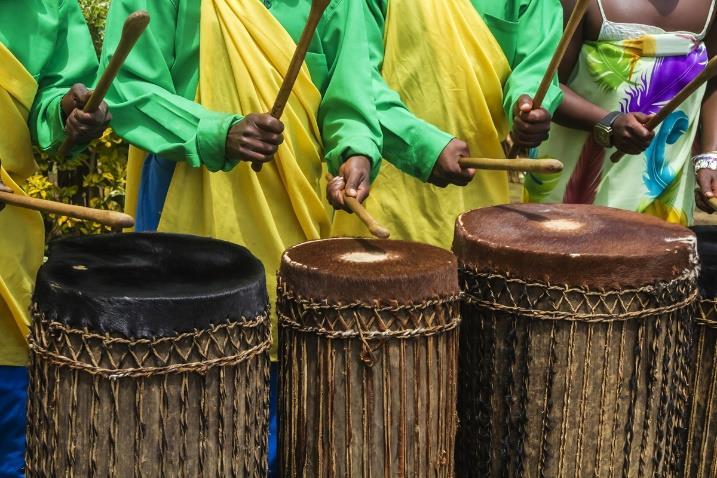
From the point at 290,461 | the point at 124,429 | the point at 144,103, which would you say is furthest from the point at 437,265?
the point at 144,103

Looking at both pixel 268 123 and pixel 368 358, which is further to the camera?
pixel 268 123

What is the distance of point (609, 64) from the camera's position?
10.9 feet

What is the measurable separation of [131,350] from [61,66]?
1.15 metres

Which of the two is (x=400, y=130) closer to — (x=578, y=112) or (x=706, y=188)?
(x=578, y=112)

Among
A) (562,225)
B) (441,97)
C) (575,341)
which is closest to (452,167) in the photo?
(441,97)

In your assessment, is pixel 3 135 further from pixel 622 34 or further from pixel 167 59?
pixel 622 34

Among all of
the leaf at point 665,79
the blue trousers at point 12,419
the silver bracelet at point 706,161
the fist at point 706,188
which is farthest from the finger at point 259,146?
the silver bracelet at point 706,161

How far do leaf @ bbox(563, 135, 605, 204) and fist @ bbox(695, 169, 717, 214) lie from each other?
12.6 inches

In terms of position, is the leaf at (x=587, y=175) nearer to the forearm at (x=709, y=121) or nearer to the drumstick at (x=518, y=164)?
the forearm at (x=709, y=121)

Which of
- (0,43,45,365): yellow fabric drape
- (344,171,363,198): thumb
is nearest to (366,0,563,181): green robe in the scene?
(344,171,363,198): thumb

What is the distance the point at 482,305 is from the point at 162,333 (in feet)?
2.71

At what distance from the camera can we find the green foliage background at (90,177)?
4.94 meters

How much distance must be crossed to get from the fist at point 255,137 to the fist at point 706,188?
4.79 ft

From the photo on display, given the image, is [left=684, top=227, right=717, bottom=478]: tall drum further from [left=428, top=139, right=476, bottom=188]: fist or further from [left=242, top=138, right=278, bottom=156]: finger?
[left=242, top=138, right=278, bottom=156]: finger
